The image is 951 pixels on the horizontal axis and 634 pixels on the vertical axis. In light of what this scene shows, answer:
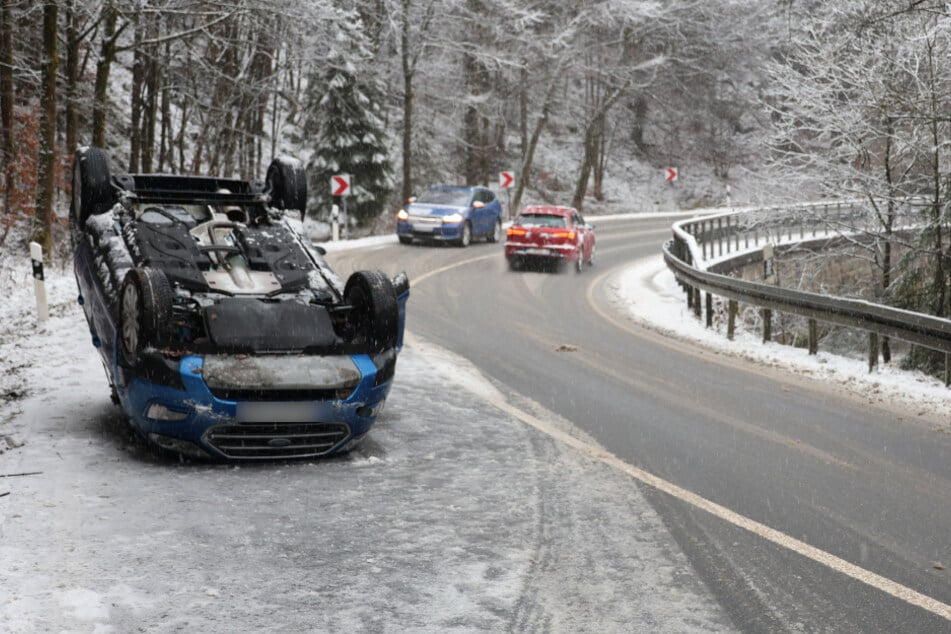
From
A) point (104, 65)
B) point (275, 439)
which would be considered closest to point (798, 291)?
point (275, 439)

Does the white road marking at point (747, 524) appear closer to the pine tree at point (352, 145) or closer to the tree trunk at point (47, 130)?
the tree trunk at point (47, 130)

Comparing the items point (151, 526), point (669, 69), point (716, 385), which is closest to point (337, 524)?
point (151, 526)

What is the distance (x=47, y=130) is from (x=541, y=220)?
1093 centimetres

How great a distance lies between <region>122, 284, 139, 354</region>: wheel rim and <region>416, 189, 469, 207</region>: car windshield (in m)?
22.1

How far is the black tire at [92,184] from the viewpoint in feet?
27.0

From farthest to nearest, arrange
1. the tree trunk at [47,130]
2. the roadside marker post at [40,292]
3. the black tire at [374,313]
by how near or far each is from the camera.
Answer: the tree trunk at [47,130], the roadside marker post at [40,292], the black tire at [374,313]

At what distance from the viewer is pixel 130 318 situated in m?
6.69

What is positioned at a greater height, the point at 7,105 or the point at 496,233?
the point at 7,105

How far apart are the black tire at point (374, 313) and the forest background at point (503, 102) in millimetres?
5582

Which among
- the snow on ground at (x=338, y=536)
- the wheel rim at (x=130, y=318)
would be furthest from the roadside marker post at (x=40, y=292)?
the wheel rim at (x=130, y=318)

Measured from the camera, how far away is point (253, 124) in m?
40.4

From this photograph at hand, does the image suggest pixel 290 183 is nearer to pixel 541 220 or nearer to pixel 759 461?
pixel 759 461

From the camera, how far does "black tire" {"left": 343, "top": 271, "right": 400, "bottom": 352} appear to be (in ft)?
23.3

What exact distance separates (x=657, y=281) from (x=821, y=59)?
5.84 m
